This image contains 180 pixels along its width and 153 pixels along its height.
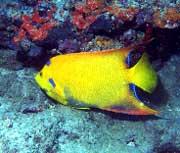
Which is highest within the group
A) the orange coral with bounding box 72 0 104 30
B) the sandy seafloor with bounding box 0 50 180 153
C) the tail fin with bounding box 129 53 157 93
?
the orange coral with bounding box 72 0 104 30

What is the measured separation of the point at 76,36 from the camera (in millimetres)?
3449

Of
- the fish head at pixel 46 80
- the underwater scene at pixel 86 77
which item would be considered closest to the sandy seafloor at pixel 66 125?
the underwater scene at pixel 86 77

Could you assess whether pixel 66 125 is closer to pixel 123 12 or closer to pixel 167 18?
pixel 123 12

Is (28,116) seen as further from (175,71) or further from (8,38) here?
(175,71)

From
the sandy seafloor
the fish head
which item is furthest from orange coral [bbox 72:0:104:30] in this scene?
the sandy seafloor

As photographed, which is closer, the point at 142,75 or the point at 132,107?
the point at 142,75

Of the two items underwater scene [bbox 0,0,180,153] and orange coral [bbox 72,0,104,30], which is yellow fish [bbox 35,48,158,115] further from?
orange coral [bbox 72,0,104,30]

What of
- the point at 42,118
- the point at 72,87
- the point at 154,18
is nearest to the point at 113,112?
the point at 72,87

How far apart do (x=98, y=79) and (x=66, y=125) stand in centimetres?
54

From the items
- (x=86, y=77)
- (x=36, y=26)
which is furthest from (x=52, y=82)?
(x=36, y=26)

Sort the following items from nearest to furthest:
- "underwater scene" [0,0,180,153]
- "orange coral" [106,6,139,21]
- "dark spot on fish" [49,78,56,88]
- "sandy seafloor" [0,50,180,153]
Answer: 1. "sandy seafloor" [0,50,180,153]
2. "underwater scene" [0,0,180,153]
3. "dark spot on fish" [49,78,56,88]
4. "orange coral" [106,6,139,21]

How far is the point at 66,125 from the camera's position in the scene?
305 centimetres

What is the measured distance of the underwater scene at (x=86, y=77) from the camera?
3.01 metres

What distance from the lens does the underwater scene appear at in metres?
3.01
